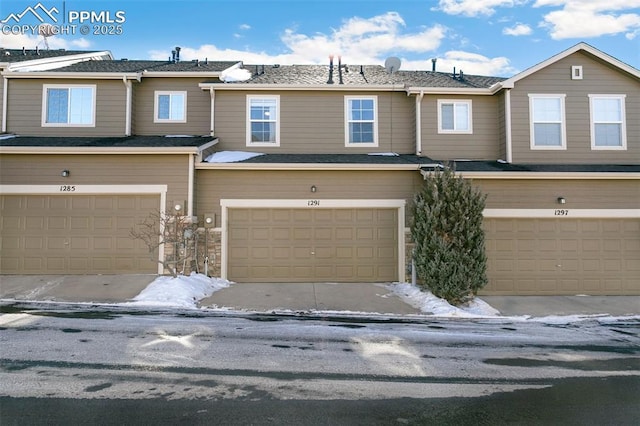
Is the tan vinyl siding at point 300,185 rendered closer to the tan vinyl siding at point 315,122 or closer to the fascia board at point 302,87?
the tan vinyl siding at point 315,122

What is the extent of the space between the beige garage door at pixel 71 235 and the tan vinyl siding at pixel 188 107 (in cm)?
355

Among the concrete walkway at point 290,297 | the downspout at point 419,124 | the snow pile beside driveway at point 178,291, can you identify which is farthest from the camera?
the downspout at point 419,124

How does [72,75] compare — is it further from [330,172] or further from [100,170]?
[330,172]

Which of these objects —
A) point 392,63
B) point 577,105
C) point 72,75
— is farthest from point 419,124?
point 72,75

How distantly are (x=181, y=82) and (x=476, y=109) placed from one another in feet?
32.3

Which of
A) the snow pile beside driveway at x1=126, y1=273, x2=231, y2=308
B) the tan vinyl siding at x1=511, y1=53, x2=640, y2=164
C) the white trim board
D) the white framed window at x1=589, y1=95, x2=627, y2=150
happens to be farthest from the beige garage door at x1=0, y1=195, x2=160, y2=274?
the white framed window at x1=589, y1=95, x2=627, y2=150

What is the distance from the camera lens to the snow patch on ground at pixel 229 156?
40.6 feet

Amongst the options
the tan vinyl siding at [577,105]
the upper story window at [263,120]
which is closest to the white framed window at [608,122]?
the tan vinyl siding at [577,105]

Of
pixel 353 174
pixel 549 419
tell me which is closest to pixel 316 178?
pixel 353 174

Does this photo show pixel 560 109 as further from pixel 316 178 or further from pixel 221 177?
pixel 221 177

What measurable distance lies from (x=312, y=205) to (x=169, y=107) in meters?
6.35

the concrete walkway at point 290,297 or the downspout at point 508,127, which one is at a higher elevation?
the downspout at point 508,127

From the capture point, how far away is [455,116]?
1410 centimetres

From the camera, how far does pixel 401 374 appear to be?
5.20m
